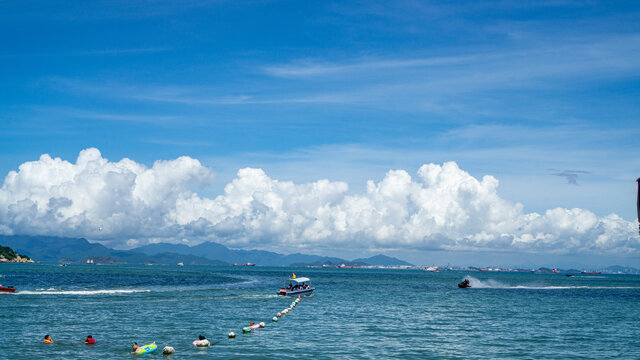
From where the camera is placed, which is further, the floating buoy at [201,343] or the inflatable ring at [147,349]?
the floating buoy at [201,343]

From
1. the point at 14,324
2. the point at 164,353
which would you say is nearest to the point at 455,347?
the point at 164,353

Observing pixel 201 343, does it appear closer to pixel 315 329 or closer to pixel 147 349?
pixel 147 349

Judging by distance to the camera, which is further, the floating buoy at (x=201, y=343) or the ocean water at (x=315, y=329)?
the floating buoy at (x=201, y=343)

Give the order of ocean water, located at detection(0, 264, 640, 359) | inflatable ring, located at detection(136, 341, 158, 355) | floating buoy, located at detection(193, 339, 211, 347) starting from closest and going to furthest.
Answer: inflatable ring, located at detection(136, 341, 158, 355)
ocean water, located at detection(0, 264, 640, 359)
floating buoy, located at detection(193, 339, 211, 347)

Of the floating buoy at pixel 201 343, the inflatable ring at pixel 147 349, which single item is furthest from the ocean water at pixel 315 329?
the floating buoy at pixel 201 343

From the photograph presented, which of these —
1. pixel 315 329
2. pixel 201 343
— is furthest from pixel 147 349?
pixel 315 329

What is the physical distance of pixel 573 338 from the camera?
6378 centimetres

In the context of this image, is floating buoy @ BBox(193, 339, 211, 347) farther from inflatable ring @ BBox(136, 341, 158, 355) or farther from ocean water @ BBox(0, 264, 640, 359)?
inflatable ring @ BBox(136, 341, 158, 355)

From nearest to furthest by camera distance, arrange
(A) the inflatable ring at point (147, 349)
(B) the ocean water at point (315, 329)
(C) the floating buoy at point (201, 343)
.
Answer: (A) the inflatable ring at point (147, 349)
(B) the ocean water at point (315, 329)
(C) the floating buoy at point (201, 343)

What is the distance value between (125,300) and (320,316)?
117ft

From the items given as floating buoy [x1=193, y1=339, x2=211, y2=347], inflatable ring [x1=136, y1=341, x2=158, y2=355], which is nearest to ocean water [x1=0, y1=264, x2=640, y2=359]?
inflatable ring [x1=136, y1=341, x2=158, y2=355]

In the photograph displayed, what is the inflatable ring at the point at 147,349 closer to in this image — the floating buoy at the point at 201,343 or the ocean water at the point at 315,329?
the ocean water at the point at 315,329

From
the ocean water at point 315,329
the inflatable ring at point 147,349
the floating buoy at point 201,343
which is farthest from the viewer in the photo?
the floating buoy at point 201,343

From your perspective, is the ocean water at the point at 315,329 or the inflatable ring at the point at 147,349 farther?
the ocean water at the point at 315,329
